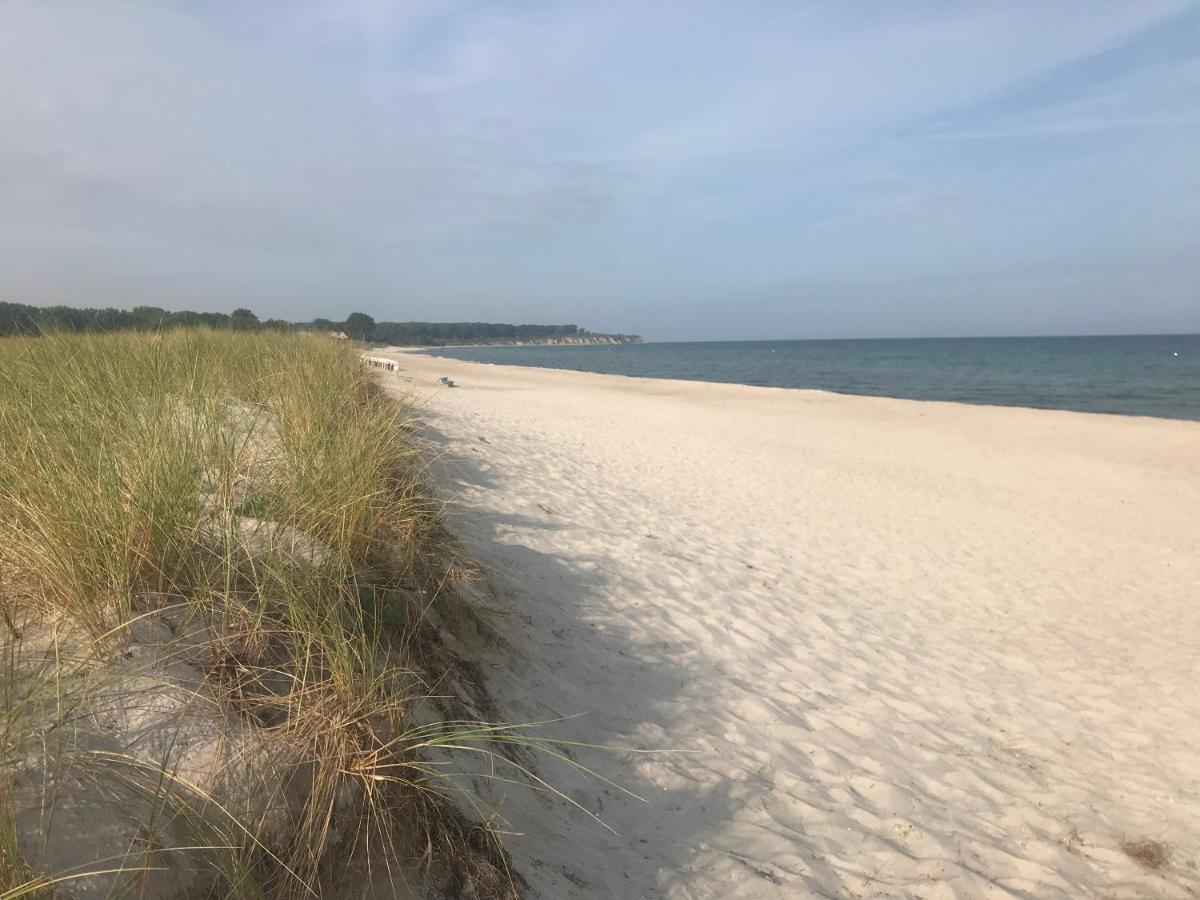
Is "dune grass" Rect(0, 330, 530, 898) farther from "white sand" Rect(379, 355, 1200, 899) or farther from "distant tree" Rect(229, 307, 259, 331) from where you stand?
"distant tree" Rect(229, 307, 259, 331)

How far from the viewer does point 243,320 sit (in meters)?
11.2

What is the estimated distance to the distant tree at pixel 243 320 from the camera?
11.0 metres

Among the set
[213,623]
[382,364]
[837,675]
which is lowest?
[837,675]

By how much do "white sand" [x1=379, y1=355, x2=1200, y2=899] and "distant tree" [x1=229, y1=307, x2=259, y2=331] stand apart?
13.7ft

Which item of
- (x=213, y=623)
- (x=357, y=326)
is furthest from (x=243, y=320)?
(x=213, y=623)

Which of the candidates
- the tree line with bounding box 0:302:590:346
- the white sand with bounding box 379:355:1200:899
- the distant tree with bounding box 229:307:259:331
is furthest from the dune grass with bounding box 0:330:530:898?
the distant tree with bounding box 229:307:259:331

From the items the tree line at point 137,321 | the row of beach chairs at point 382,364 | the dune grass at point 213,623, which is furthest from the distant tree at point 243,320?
the dune grass at point 213,623

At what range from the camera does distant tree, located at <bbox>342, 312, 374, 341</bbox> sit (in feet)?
42.7

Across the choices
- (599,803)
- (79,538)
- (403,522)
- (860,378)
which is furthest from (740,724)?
(860,378)

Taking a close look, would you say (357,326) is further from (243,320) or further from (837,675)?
(837,675)

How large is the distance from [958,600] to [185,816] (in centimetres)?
653

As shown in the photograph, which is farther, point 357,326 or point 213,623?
point 357,326

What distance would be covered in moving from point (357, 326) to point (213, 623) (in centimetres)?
1250

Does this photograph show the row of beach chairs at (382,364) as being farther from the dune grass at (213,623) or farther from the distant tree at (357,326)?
the dune grass at (213,623)
